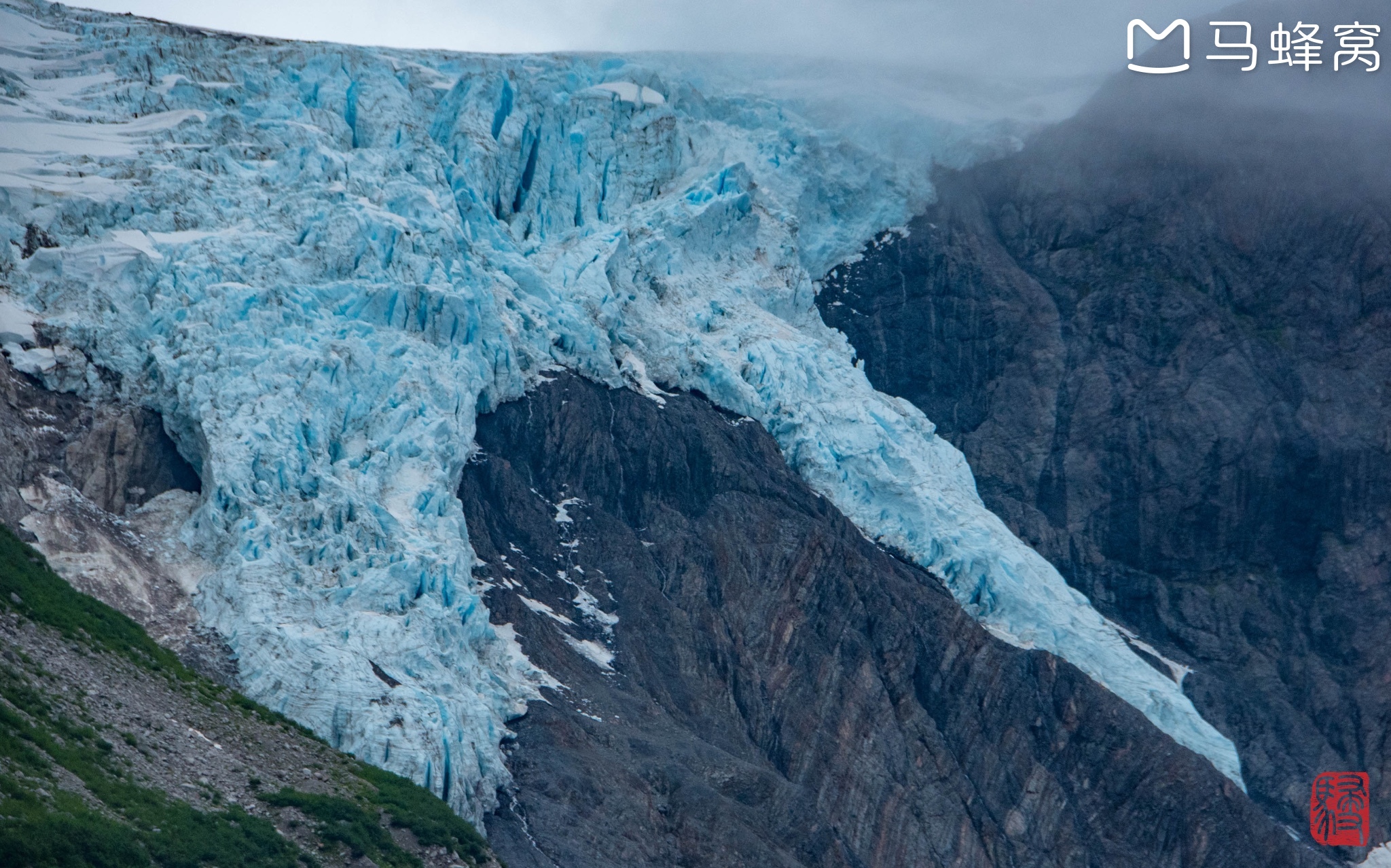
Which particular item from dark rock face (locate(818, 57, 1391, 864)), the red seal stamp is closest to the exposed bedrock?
dark rock face (locate(818, 57, 1391, 864))

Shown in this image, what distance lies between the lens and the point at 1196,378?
78.8 meters

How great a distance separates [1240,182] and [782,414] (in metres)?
36.0

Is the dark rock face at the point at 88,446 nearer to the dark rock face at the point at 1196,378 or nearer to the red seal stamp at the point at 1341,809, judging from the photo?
the dark rock face at the point at 1196,378

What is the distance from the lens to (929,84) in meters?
94.5

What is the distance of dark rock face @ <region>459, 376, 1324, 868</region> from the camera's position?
52062mm

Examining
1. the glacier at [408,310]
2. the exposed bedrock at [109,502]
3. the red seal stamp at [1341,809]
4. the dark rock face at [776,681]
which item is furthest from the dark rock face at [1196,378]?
the exposed bedrock at [109,502]

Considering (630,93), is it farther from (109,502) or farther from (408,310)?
(109,502)

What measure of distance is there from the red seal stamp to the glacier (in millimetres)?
5038

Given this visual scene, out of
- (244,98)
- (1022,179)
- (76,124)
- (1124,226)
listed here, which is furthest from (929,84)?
(76,124)


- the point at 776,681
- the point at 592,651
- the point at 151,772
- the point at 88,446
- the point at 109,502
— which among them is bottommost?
the point at 776,681

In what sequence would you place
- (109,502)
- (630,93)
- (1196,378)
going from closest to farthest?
1. (109,502)
2. (630,93)
3. (1196,378)
